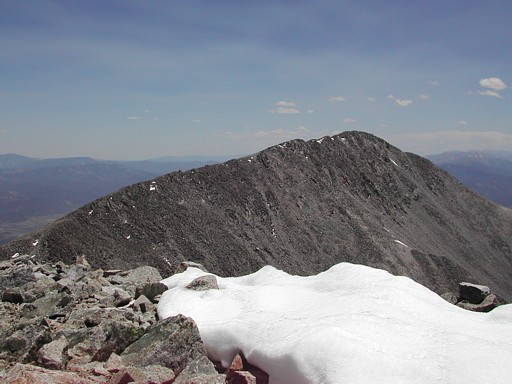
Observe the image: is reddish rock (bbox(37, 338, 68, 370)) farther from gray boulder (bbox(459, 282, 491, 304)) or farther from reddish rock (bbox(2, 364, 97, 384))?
gray boulder (bbox(459, 282, 491, 304))

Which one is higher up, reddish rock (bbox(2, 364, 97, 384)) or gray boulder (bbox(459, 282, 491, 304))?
reddish rock (bbox(2, 364, 97, 384))

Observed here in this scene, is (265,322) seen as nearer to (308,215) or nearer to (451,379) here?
(451,379)

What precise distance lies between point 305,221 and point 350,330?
2536 inches

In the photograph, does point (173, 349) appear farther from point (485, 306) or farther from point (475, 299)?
point (475, 299)

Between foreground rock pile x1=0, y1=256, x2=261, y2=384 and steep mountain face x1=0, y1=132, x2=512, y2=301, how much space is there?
33569 millimetres

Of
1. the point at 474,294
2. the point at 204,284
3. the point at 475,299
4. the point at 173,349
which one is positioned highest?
the point at 204,284

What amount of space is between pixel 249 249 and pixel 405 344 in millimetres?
53191

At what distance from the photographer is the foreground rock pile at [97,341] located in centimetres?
830

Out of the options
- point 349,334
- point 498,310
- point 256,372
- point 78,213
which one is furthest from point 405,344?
point 78,213

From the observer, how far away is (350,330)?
30.3 feet

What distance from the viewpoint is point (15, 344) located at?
10.8 metres

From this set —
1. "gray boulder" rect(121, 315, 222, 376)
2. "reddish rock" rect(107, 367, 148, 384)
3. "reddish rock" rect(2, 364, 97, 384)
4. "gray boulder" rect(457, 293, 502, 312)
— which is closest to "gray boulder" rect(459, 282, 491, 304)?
"gray boulder" rect(457, 293, 502, 312)

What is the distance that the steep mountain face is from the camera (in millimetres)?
53562

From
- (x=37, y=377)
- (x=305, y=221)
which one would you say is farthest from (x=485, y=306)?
(x=305, y=221)
